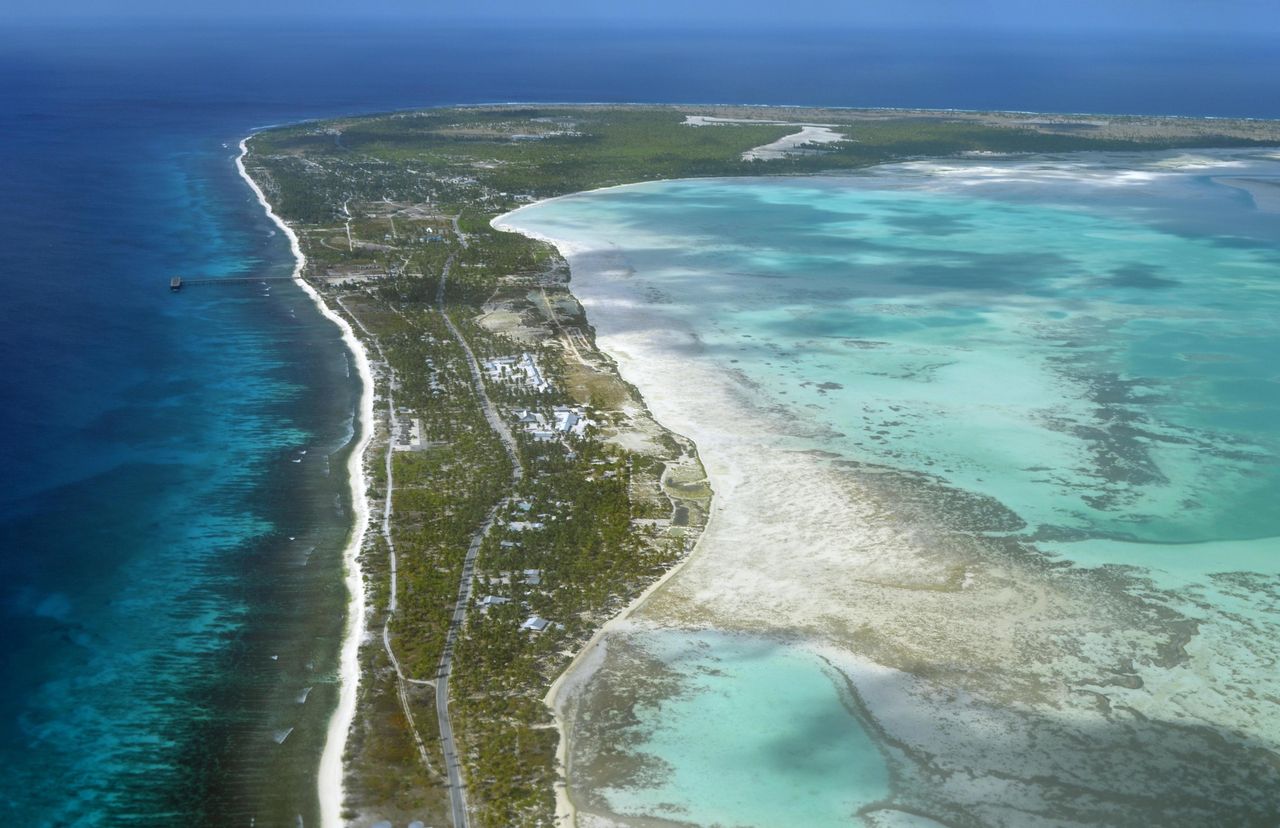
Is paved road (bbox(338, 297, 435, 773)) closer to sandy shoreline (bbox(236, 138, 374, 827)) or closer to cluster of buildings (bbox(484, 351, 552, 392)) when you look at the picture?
sandy shoreline (bbox(236, 138, 374, 827))

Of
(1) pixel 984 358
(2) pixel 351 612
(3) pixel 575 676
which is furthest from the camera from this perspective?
(1) pixel 984 358

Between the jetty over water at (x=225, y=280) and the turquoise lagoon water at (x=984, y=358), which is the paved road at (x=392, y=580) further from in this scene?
the jetty over water at (x=225, y=280)

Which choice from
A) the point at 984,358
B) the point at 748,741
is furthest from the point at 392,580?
the point at 984,358

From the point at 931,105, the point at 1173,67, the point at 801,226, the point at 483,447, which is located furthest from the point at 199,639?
the point at 1173,67

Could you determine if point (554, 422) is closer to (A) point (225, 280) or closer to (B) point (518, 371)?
(B) point (518, 371)

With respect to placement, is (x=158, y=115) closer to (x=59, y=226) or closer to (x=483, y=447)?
(x=59, y=226)

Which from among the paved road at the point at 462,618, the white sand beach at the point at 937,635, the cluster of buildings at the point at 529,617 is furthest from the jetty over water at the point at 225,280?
the cluster of buildings at the point at 529,617
